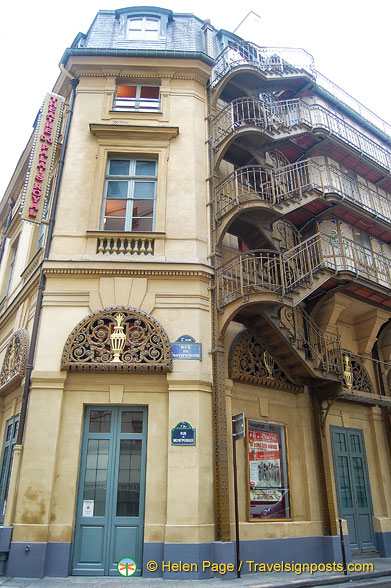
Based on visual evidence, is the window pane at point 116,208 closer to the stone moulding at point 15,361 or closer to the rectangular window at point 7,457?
the stone moulding at point 15,361

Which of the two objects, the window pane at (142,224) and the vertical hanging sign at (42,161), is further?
the window pane at (142,224)

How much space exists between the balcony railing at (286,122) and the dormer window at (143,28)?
377 centimetres

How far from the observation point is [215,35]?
52.2 ft

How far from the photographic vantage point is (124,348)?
394 inches

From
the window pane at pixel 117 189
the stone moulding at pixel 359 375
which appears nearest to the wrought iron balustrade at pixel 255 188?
the window pane at pixel 117 189

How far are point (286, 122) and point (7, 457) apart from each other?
44.0 ft

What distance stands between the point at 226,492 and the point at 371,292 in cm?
757

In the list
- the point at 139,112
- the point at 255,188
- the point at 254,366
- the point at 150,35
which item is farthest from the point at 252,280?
the point at 150,35

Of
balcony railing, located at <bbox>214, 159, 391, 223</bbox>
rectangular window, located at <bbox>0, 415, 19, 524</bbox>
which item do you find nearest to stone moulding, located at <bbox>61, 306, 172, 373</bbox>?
rectangular window, located at <bbox>0, 415, 19, 524</bbox>

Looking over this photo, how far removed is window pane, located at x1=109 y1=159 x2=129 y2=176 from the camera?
40.5 ft

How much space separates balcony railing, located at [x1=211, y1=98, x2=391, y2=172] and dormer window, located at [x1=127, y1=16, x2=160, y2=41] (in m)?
3.77

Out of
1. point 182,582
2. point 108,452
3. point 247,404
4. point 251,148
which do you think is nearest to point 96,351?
point 108,452

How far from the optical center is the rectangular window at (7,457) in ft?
35.4

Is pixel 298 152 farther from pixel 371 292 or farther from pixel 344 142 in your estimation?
pixel 371 292
